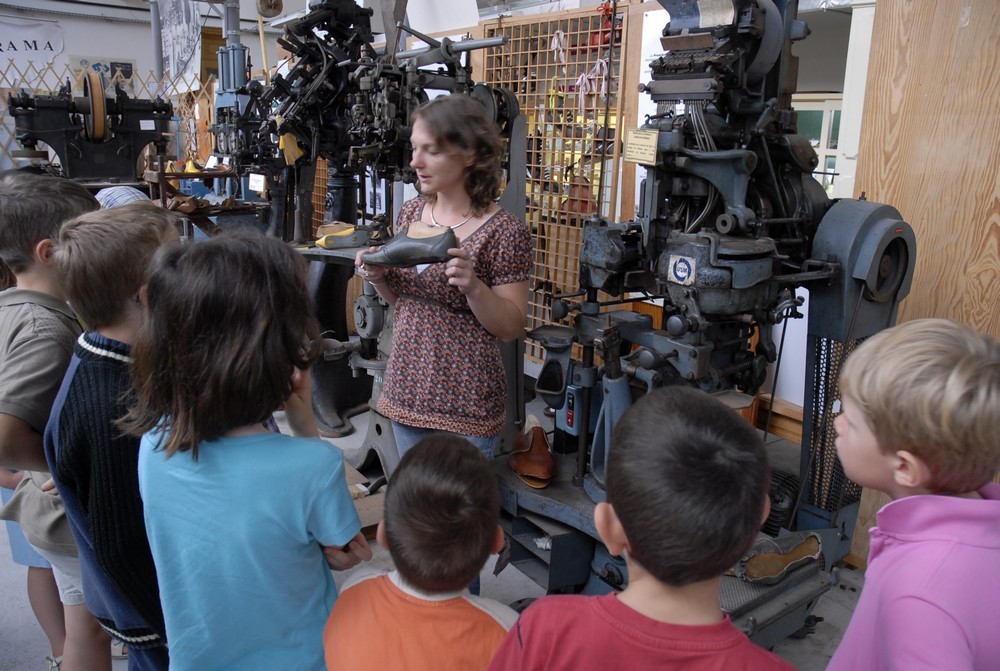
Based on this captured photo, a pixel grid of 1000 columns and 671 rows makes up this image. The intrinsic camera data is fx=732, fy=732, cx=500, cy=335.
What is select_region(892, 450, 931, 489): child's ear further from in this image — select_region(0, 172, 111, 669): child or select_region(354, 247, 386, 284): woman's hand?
select_region(0, 172, 111, 669): child

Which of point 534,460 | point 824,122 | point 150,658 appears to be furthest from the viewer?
point 824,122

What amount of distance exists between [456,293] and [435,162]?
0.34 m

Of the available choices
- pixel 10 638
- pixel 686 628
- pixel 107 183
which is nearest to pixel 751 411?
A: pixel 686 628

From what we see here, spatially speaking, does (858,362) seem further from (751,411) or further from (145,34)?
(145,34)

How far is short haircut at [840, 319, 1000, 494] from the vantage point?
96 cm

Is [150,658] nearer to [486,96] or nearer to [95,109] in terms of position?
[486,96]

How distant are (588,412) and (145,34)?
10.9m

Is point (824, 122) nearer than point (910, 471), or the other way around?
point (910, 471)

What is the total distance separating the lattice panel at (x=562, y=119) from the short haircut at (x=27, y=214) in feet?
7.79

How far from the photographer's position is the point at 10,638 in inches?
95.6

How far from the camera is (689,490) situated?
3.00ft

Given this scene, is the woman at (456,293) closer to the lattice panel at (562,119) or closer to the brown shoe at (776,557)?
the brown shoe at (776,557)

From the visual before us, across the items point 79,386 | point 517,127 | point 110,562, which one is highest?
point 517,127

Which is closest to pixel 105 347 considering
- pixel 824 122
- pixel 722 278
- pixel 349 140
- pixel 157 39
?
pixel 722 278
